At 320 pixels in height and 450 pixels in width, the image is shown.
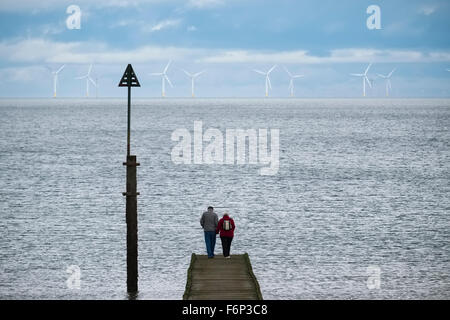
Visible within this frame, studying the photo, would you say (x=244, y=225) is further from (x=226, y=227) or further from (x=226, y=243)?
(x=226, y=227)

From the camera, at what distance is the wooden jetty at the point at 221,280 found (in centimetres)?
2739

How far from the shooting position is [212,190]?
235 ft

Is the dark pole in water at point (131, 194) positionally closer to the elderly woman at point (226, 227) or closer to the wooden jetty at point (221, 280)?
the wooden jetty at point (221, 280)

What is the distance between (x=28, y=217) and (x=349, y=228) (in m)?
22.5

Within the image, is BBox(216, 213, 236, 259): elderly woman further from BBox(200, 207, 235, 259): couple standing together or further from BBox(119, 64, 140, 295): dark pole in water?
BBox(119, 64, 140, 295): dark pole in water

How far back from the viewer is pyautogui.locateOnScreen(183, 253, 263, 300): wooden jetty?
27.4m

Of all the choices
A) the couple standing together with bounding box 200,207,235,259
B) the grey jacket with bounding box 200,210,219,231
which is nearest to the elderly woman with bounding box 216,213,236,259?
the couple standing together with bounding box 200,207,235,259

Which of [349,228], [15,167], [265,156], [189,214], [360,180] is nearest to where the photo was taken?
[349,228]

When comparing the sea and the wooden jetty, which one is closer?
the wooden jetty

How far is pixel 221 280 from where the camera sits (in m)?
29.5

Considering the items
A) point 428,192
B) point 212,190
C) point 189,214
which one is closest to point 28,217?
point 189,214

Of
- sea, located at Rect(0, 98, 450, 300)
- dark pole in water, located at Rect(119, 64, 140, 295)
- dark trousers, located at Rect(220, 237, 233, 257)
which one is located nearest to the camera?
dark pole in water, located at Rect(119, 64, 140, 295)
